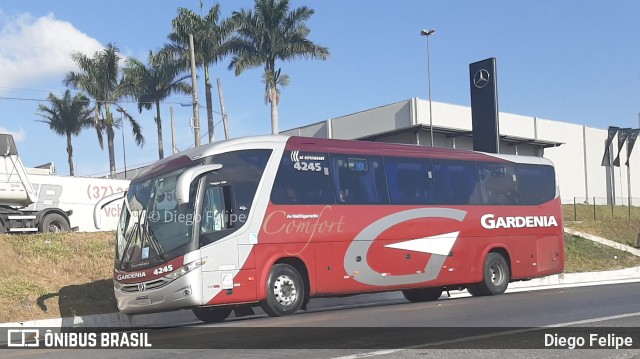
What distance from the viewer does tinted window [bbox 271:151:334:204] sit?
47.8 feet

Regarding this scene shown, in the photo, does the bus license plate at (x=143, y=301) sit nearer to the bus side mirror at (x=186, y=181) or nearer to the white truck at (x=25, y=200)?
the bus side mirror at (x=186, y=181)

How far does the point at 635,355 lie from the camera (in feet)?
27.3

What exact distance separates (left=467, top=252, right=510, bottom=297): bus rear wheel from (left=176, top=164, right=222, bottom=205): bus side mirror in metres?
8.52

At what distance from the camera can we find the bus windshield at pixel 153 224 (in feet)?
43.4

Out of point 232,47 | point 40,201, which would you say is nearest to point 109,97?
point 232,47

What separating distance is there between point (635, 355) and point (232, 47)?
36.5 meters

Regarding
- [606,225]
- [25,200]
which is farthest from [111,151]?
[606,225]

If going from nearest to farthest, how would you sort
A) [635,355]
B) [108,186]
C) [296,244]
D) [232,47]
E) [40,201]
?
[635,355]
[296,244]
[40,201]
[108,186]
[232,47]

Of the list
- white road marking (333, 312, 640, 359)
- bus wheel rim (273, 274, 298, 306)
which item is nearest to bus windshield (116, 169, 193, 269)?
bus wheel rim (273, 274, 298, 306)

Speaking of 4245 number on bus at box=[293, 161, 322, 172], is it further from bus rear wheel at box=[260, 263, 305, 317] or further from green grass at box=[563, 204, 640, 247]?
green grass at box=[563, 204, 640, 247]

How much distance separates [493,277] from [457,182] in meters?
2.76

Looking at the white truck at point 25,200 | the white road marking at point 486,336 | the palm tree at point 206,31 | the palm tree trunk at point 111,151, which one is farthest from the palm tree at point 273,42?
the white road marking at point 486,336

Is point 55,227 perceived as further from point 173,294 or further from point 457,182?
point 457,182

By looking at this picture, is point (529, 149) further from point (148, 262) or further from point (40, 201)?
point (148, 262)
